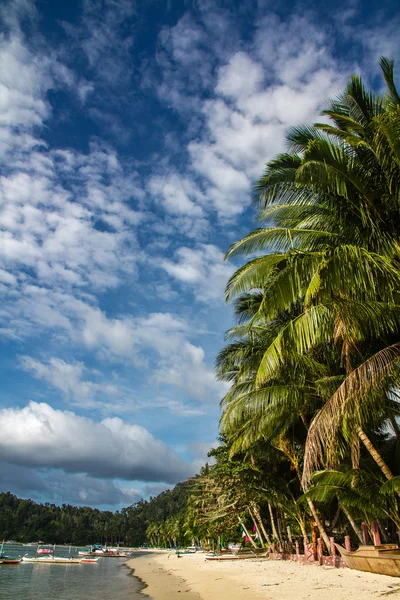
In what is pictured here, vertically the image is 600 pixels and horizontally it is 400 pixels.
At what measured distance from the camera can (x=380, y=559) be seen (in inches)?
391

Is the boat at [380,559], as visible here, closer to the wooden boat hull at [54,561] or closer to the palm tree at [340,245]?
the palm tree at [340,245]

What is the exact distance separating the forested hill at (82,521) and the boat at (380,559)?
355ft

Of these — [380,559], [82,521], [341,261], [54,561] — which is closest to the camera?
[341,261]

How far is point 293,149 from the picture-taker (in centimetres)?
796

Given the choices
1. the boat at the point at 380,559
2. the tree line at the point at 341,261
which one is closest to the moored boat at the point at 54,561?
the boat at the point at 380,559

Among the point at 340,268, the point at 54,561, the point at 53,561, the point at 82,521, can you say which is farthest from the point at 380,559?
the point at 82,521

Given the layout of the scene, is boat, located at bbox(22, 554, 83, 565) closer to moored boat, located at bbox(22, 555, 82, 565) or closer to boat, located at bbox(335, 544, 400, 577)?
moored boat, located at bbox(22, 555, 82, 565)

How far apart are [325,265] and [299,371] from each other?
6403 millimetres

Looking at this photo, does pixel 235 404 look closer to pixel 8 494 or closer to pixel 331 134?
pixel 331 134

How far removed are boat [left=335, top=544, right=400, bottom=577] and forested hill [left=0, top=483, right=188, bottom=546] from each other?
355ft

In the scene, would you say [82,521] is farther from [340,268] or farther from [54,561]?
[340,268]

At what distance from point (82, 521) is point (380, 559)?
135 meters

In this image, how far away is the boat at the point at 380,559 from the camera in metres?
9.54

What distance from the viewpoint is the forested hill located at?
4658 inches
